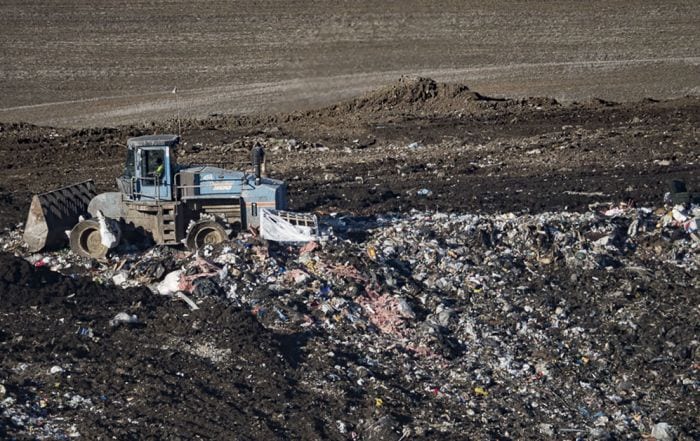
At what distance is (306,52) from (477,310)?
19.7 m

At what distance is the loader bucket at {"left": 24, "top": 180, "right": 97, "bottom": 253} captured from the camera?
21.4m

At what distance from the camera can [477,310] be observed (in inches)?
755

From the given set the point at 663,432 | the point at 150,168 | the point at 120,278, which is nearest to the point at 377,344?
the point at 663,432

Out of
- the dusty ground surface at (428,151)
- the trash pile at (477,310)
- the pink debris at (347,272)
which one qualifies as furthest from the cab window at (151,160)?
the dusty ground surface at (428,151)

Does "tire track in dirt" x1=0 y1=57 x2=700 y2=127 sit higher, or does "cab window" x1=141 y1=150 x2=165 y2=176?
"cab window" x1=141 y1=150 x2=165 y2=176

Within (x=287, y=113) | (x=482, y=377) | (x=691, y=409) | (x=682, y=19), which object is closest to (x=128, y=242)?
(x=482, y=377)

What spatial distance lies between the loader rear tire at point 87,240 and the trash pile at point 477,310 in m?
0.23

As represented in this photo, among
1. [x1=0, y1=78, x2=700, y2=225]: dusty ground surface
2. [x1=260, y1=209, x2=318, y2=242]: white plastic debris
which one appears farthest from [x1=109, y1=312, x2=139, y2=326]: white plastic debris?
[x1=0, y1=78, x2=700, y2=225]: dusty ground surface

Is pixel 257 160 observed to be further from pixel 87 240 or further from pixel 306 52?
pixel 306 52

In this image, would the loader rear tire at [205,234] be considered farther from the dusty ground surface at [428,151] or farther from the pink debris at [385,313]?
the dusty ground surface at [428,151]

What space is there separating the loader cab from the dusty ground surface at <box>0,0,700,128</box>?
47.1ft

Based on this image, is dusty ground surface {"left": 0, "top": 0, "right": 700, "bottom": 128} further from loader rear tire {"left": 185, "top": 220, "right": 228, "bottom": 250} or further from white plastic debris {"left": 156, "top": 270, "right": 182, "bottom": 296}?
white plastic debris {"left": 156, "top": 270, "right": 182, "bottom": 296}

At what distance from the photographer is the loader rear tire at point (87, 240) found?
68.8ft

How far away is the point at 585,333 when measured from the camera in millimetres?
18469
